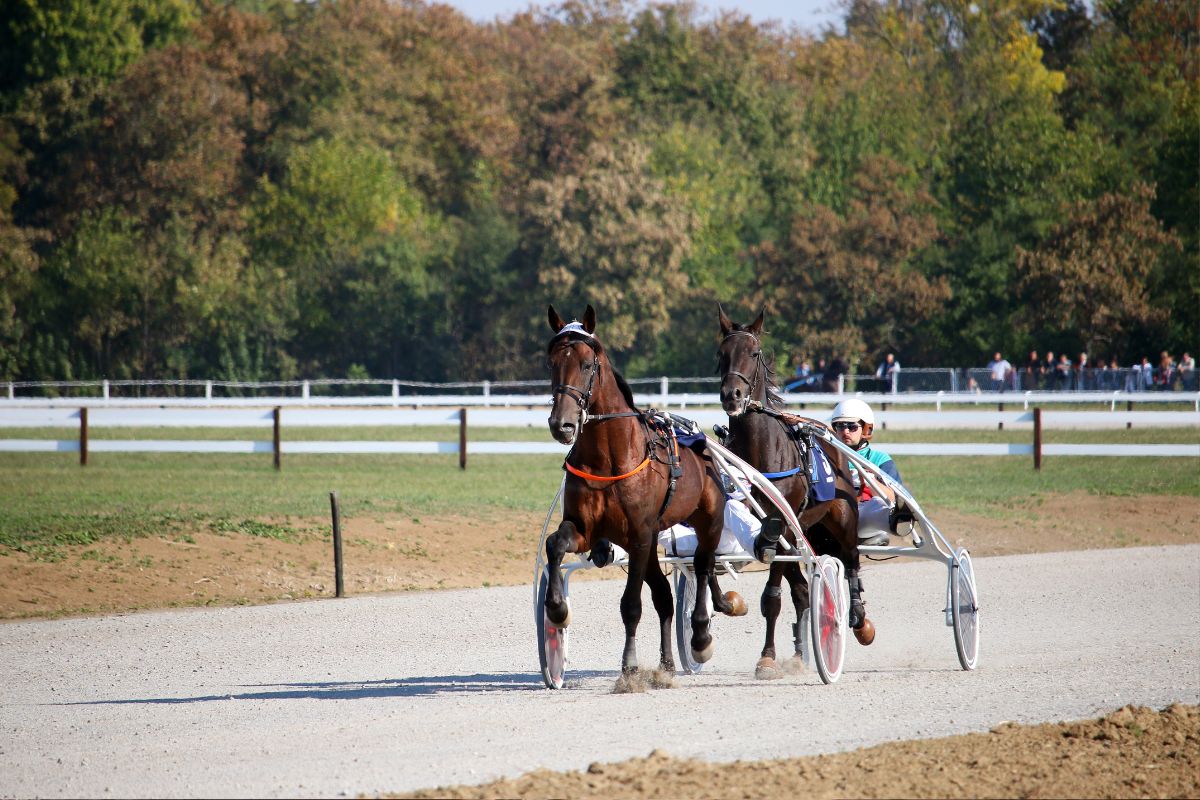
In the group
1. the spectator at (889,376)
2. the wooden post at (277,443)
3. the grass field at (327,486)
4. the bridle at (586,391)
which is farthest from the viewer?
the spectator at (889,376)

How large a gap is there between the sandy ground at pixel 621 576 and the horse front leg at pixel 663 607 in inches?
86.0

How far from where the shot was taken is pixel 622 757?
691cm

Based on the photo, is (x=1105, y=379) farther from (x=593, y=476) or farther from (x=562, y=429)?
(x=562, y=429)

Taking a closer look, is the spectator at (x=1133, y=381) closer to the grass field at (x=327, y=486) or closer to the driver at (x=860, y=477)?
the grass field at (x=327, y=486)

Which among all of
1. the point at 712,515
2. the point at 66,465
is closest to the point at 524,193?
the point at 66,465

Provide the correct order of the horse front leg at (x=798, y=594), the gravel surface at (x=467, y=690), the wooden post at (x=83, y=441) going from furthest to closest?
the wooden post at (x=83, y=441) → the horse front leg at (x=798, y=594) → the gravel surface at (x=467, y=690)

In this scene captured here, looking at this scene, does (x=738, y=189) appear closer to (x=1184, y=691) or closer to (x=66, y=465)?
(x=66, y=465)

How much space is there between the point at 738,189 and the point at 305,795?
54.0 m

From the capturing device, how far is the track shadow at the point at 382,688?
349 inches

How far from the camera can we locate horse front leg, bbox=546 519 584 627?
324 inches

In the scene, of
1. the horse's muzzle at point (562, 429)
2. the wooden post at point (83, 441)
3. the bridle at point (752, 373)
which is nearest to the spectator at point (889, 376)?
the wooden post at point (83, 441)

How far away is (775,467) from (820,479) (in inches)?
16.9

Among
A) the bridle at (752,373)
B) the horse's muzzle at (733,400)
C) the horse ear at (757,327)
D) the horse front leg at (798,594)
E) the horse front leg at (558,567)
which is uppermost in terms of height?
the horse ear at (757,327)

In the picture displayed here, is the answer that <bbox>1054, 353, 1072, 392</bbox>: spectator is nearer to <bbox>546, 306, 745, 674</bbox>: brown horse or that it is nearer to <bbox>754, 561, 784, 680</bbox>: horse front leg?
<bbox>754, 561, 784, 680</bbox>: horse front leg
